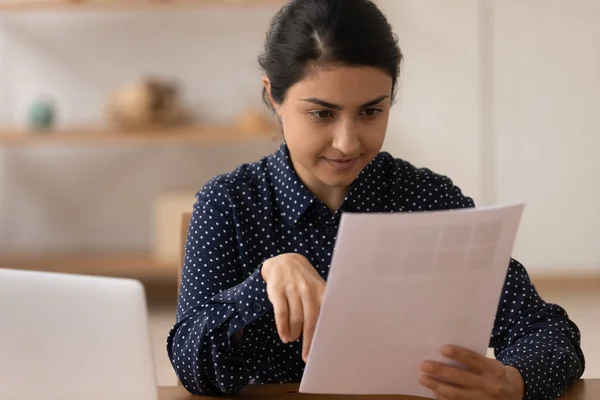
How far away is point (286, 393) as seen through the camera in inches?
46.3

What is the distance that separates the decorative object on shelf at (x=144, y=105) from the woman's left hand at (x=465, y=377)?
10.5 feet

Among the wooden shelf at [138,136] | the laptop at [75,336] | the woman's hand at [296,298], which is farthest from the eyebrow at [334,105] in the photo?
the wooden shelf at [138,136]

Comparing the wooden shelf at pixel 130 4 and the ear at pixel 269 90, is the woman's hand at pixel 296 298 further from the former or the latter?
the wooden shelf at pixel 130 4

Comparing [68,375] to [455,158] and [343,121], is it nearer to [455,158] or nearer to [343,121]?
[343,121]

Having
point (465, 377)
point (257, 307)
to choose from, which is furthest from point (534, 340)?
point (257, 307)

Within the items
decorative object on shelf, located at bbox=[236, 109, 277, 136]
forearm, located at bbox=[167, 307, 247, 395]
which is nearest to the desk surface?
forearm, located at bbox=[167, 307, 247, 395]

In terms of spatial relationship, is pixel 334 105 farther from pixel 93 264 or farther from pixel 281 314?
pixel 93 264

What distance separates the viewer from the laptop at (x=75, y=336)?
0.88 metres

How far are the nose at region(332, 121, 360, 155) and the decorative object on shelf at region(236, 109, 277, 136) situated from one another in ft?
9.14

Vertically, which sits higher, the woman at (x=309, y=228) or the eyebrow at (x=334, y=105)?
the eyebrow at (x=334, y=105)

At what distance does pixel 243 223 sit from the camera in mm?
1486

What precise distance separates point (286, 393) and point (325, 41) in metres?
0.46

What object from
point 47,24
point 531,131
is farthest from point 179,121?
point 531,131

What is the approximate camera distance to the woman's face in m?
1.30
